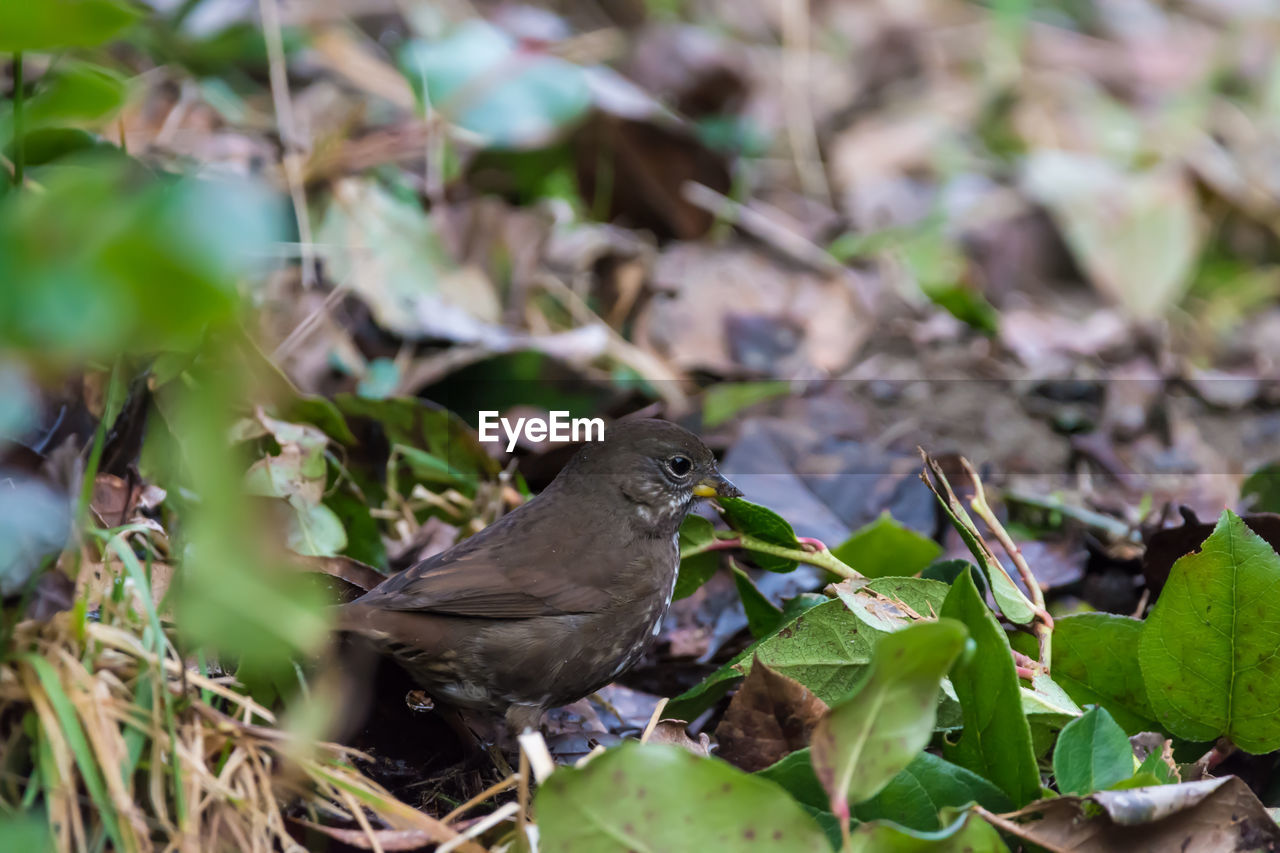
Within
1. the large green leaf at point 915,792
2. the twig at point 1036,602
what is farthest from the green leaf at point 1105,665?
the large green leaf at point 915,792

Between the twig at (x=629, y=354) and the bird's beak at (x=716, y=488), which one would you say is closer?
the bird's beak at (x=716, y=488)

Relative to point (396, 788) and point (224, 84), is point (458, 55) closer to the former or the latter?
point (224, 84)

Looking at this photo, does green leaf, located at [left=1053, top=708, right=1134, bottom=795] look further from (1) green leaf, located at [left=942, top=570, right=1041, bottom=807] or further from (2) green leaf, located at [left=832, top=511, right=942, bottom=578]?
(2) green leaf, located at [left=832, top=511, right=942, bottom=578]

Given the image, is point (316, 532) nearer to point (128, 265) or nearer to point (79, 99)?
point (79, 99)

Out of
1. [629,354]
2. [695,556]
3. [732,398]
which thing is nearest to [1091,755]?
[695,556]

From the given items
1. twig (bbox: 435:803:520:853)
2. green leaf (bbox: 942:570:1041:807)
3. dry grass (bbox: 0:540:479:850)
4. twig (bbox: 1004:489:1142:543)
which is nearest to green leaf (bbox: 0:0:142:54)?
dry grass (bbox: 0:540:479:850)

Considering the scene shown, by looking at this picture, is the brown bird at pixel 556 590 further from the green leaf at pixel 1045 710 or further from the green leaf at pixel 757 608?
the green leaf at pixel 1045 710
